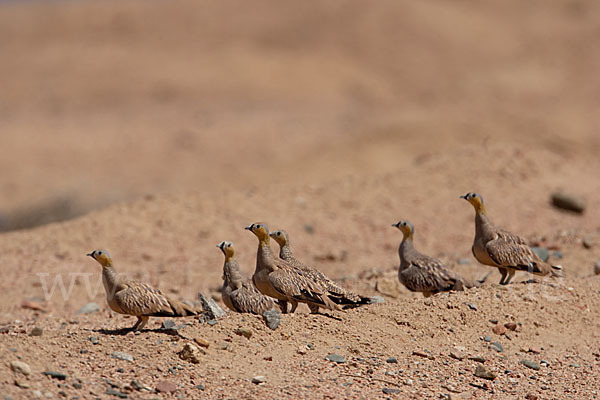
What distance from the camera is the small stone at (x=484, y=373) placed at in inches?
311

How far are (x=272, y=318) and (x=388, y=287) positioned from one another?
3.06 m

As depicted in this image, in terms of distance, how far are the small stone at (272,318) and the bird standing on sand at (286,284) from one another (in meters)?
0.27

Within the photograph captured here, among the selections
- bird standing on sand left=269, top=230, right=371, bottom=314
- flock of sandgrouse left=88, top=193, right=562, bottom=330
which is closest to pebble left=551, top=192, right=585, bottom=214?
flock of sandgrouse left=88, top=193, right=562, bottom=330

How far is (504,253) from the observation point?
32.0ft

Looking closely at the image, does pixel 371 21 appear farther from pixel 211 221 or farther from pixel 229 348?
pixel 229 348

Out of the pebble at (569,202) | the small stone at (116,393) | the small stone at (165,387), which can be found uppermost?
the pebble at (569,202)

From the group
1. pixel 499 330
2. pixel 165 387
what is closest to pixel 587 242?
pixel 499 330

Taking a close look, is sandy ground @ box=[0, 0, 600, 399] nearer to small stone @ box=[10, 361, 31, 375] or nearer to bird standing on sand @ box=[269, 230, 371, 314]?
small stone @ box=[10, 361, 31, 375]

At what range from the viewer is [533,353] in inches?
344

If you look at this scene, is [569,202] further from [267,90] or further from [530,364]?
[267,90]

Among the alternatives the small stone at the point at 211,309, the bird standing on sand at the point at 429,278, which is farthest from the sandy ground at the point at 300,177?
the bird standing on sand at the point at 429,278

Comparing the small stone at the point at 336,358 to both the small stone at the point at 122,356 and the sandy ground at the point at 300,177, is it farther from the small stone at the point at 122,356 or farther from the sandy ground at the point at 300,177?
the small stone at the point at 122,356

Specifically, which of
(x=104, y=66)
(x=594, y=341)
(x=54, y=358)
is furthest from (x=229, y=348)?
(x=104, y=66)

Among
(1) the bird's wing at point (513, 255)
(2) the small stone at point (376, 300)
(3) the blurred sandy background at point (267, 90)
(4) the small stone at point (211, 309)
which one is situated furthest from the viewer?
(3) the blurred sandy background at point (267, 90)
